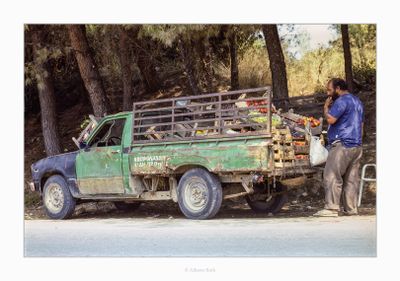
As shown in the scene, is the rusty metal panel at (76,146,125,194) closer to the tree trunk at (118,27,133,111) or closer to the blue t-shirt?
the blue t-shirt

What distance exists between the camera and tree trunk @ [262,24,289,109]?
1414 centimetres

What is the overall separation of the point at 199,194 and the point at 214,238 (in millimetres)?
1549

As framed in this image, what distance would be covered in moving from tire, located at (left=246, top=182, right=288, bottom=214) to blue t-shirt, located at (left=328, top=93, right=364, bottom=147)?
1497mm

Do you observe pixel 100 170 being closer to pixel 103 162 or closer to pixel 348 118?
pixel 103 162

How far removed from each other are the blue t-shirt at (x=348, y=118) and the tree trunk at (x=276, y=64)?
3.86 m

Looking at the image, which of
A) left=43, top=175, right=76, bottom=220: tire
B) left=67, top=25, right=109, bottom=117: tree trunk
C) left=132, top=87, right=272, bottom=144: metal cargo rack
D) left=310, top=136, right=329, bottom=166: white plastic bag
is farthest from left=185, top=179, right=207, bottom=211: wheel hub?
left=67, top=25, right=109, bottom=117: tree trunk

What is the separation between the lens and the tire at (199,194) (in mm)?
10227

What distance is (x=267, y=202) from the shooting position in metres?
11.6

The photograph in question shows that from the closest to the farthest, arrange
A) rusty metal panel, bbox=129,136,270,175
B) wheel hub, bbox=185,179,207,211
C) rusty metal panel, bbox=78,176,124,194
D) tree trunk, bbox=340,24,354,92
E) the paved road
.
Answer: the paved road
rusty metal panel, bbox=129,136,270,175
wheel hub, bbox=185,179,207,211
rusty metal panel, bbox=78,176,124,194
tree trunk, bbox=340,24,354,92

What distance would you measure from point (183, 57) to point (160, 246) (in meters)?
6.50

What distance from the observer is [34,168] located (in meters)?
12.3

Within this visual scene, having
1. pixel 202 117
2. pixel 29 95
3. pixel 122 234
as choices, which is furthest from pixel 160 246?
pixel 29 95

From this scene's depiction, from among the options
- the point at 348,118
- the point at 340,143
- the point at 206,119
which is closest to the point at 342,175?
the point at 340,143

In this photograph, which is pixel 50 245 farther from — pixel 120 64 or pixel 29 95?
pixel 29 95
